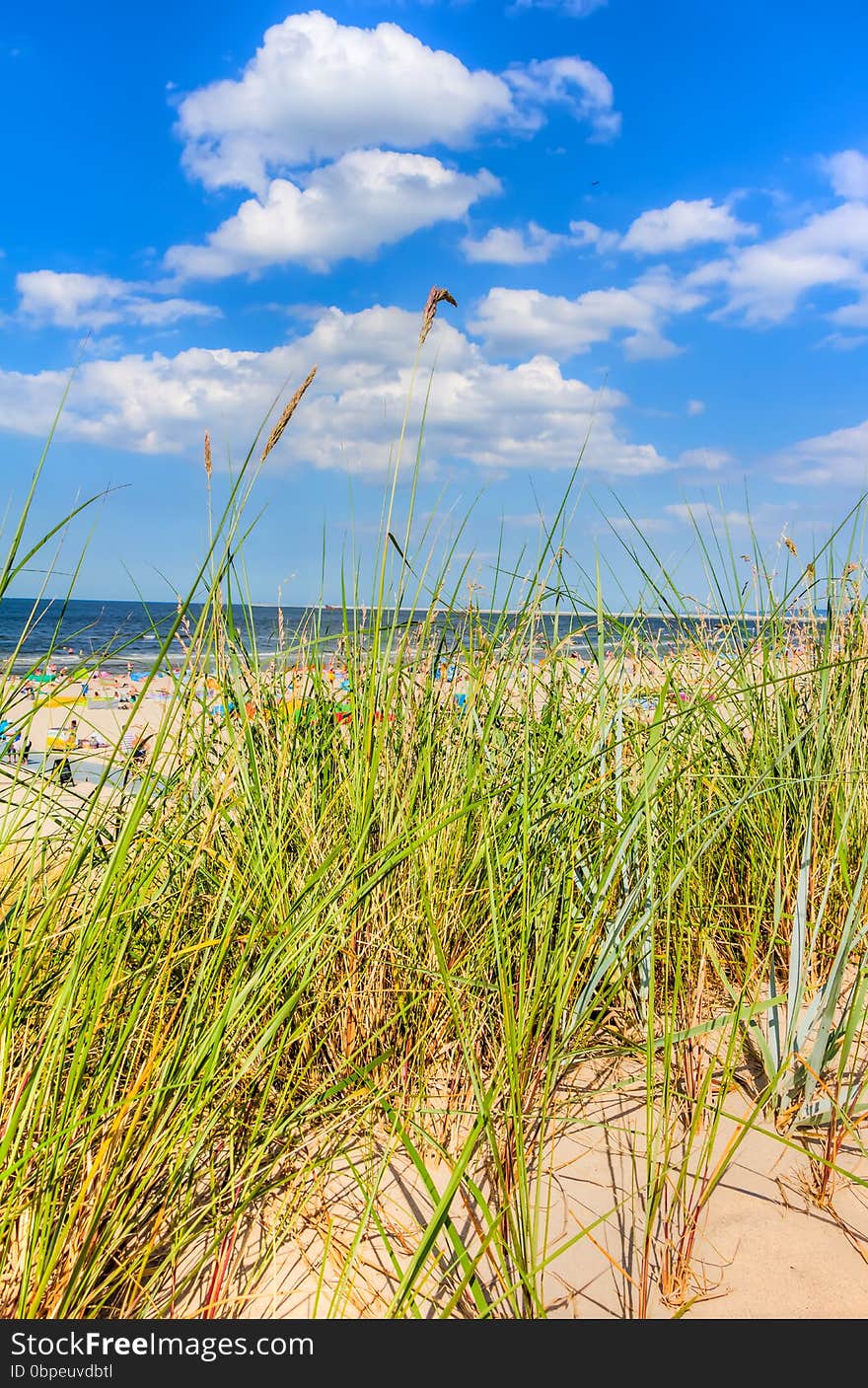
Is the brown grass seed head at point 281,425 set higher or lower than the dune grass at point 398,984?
higher

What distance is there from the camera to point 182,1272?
1.04 metres

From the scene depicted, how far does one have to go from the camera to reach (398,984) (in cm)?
136

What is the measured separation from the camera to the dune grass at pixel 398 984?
980 millimetres

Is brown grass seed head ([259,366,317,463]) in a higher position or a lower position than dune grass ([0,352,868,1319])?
higher

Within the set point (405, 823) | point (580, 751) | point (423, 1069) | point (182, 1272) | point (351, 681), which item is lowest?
point (182, 1272)

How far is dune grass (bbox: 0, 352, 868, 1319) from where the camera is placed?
3.22 ft

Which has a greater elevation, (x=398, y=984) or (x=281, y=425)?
(x=281, y=425)

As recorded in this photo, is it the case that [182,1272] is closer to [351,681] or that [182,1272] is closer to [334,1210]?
[334,1210]

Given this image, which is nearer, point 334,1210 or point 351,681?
point 334,1210

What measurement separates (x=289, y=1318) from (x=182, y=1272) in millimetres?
163
